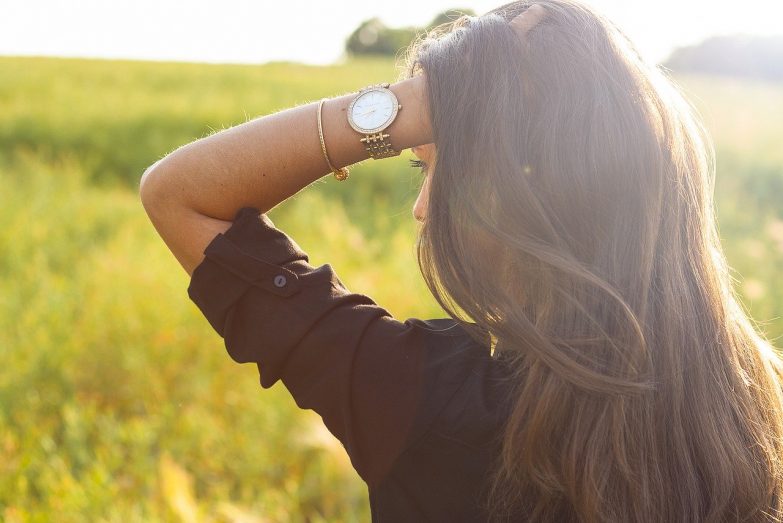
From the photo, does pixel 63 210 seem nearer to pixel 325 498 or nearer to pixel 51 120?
pixel 325 498

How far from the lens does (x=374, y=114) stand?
3.96 feet

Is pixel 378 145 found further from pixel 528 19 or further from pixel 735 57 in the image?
pixel 735 57

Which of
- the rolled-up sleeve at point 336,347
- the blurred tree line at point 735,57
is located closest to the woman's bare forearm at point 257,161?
the rolled-up sleeve at point 336,347

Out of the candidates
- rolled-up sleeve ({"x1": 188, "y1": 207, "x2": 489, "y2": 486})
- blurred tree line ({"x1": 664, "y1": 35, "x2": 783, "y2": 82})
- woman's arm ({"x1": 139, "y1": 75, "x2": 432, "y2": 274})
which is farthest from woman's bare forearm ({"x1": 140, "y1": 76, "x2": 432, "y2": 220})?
blurred tree line ({"x1": 664, "y1": 35, "x2": 783, "y2": 82})

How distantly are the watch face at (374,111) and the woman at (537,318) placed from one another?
0.22ft

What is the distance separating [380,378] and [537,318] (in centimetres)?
24

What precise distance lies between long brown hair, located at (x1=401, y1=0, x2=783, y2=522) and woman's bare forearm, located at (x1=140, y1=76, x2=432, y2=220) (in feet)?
0.54

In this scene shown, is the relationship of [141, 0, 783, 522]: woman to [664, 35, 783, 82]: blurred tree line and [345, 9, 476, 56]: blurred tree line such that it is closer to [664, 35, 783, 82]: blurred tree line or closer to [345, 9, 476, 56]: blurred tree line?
[664, 35, 783, 82]: blurred tree line

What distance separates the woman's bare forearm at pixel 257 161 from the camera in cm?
124

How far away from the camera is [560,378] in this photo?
1.07 m

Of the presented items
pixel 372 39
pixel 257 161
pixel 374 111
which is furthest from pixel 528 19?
pixel 372 39

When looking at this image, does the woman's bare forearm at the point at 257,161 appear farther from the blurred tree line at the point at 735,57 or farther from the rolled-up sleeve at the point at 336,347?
the blurred tree line at the point at 735,57

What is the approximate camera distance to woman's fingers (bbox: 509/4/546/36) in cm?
113

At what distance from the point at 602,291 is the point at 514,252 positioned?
13 centimetres
